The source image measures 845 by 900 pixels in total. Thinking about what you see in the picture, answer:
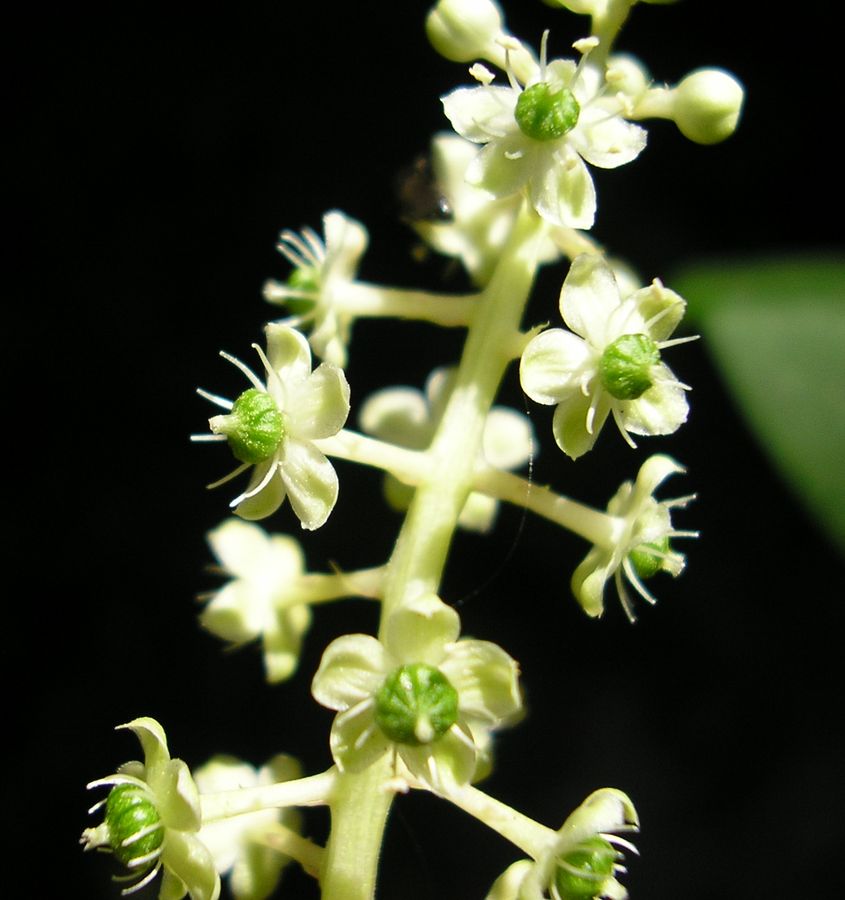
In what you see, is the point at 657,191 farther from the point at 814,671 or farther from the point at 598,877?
the point at 598,877

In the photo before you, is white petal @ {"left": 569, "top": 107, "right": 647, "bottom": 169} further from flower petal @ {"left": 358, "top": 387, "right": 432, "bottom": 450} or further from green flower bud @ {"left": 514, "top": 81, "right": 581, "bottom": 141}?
flower petal @ {"left": 358, "top": 387, "right": 432, "bottom": 450}

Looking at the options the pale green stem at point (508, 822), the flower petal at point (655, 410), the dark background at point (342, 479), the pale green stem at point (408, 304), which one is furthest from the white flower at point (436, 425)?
the dark background at point (342, 479)

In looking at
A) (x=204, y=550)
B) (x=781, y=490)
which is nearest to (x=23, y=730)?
(x=204, y=550)

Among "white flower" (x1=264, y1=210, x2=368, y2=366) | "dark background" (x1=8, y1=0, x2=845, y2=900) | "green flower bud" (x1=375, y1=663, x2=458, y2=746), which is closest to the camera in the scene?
"green flower bud" (x1=375, y1=663, x2=458, y2=746)

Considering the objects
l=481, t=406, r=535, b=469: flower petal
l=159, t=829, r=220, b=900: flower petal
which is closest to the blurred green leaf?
l=481, t=406, r=535, b=469: flower petal

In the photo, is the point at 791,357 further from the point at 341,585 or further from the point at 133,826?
the point at 133,826

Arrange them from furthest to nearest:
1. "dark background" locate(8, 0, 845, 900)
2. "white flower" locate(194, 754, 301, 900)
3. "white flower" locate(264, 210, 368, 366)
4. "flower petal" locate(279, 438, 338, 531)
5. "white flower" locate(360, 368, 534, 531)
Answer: "dark background" locate(8, 0, 845, 900), "white flower" locate(360, 368, 534, 531), "white flower" locate(264, 210, 368, 366), "white flower" locate(194, 754, 301, 900), "flower petal" locate(279, 438, 338, 531)

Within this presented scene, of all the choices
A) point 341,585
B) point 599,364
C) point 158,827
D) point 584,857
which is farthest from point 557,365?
point 158,827

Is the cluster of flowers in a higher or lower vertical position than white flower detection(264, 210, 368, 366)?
lower
